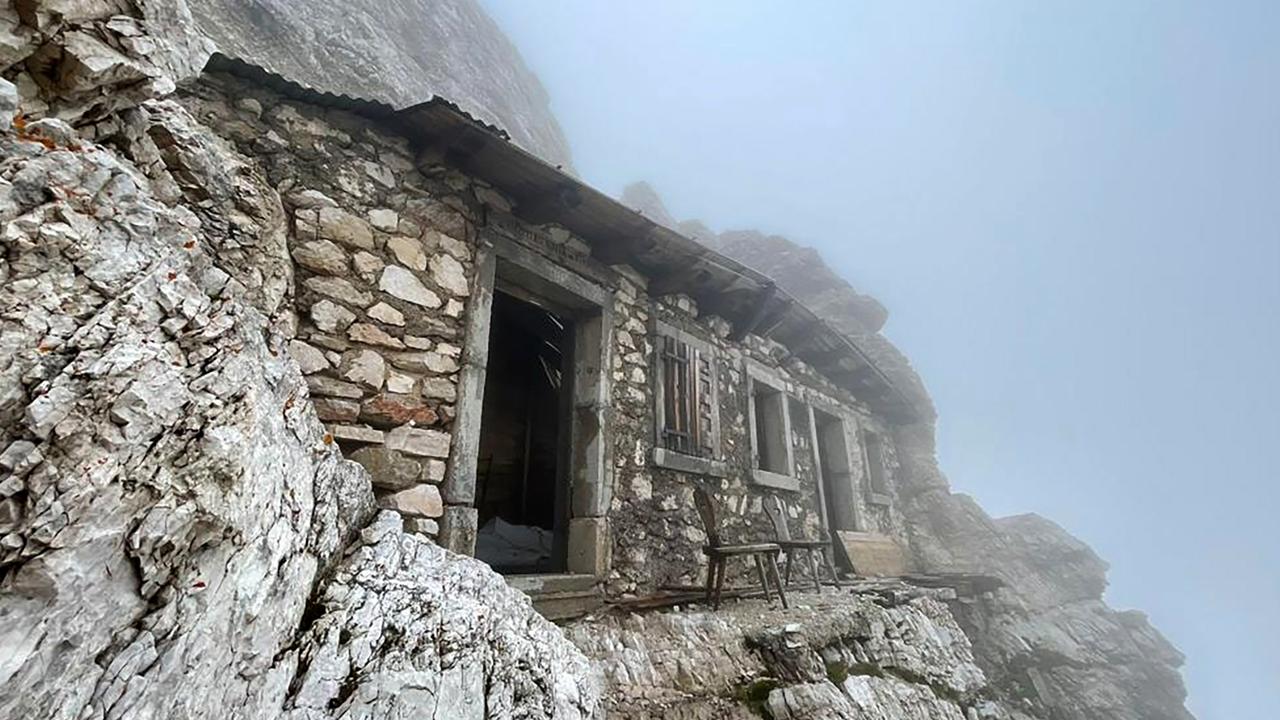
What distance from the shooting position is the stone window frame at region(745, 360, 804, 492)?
20.6 feet

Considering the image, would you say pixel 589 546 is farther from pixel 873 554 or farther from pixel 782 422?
pixel 873 554

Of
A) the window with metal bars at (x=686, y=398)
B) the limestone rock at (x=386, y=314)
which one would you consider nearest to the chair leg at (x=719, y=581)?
the window with metal bars at (x=686, y=398)

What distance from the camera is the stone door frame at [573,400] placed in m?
3.44

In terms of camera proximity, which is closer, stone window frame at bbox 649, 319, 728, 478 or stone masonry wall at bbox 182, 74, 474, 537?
stone masonry wall at bbox 182, 74, 474, 537

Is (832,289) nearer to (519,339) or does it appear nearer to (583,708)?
(519,339)

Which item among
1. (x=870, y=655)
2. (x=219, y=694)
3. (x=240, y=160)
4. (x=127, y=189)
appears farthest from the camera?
(x=870, y=655)

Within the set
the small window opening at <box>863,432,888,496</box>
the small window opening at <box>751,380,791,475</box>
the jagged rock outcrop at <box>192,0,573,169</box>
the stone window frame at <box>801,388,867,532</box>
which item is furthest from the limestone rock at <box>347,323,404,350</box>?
the small window opening at <box>863,432,888,496</box>

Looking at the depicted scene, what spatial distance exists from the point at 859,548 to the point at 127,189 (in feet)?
27.7

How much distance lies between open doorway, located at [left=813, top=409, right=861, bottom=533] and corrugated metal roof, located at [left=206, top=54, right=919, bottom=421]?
171cm

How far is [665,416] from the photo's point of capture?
17.3ft

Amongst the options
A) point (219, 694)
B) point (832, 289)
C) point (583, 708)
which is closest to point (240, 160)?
point (219, 694)

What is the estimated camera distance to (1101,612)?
11.0 m

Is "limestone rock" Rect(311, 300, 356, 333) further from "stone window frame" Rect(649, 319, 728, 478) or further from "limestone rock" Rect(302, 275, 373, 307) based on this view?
"stone window frame" Rect(649, 319, 728, 478)

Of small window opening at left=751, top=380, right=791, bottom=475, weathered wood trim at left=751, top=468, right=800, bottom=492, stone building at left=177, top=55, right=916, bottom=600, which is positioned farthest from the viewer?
small window opening at left=751, top=380, right=791, bottom=475
